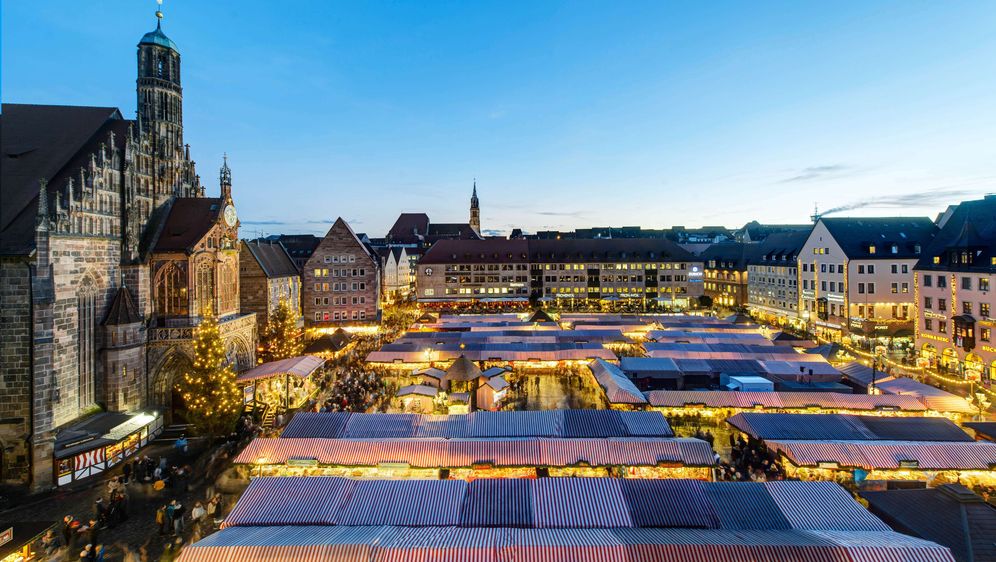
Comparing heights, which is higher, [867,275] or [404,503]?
[867,275]

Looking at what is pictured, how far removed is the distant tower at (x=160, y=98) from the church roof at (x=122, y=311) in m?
7.51

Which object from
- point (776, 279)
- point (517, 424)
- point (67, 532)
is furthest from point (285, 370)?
point (776, 279)

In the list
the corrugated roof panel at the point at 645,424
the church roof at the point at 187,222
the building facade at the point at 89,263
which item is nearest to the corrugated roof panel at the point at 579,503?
the corrugated roof panel at the point at 645,424

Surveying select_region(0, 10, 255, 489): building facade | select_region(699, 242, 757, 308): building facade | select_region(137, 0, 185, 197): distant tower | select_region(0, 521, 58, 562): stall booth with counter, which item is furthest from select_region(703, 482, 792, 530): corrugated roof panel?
select_region(699, 242, 757, 308): building facade

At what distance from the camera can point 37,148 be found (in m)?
23.7

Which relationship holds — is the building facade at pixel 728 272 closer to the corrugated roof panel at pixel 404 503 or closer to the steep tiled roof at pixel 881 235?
the steep tiled roof at pixel 881 235

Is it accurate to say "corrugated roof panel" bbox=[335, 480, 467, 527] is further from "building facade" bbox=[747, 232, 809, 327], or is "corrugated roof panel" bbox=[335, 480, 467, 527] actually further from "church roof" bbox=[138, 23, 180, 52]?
"building facade" bbox=[747, 232, 809, 327]

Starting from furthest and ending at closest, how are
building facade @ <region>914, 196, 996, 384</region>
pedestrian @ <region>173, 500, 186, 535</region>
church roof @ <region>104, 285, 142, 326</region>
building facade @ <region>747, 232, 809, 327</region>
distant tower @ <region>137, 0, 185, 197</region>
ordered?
building facade @ <region>747, 232, 809, 327</region>, building facade @ <region>914, 196, 996, 384</region>, distant tower @ <region>137, 0, 185, 197</region>, church roof @ <region>104, 285, 142, 326</region>, pedestrian @ <region>173, 500, 186, 535</region>

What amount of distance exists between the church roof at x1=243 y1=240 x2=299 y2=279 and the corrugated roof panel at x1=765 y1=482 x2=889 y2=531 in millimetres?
44117

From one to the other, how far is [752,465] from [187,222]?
3219 centimetres

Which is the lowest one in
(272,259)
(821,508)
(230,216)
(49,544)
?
(49,544)

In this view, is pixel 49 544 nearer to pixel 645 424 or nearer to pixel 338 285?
pixel 645 424

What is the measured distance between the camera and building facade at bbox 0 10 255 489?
1856 cm

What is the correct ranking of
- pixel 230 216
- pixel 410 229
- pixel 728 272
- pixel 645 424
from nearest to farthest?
pixel 645 424 → pixel 230 216 → pixel 728 272 → pixel 410 229
